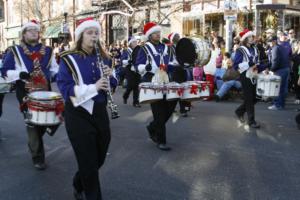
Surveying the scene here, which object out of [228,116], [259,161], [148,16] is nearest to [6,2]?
[148,16]

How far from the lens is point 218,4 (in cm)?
1958

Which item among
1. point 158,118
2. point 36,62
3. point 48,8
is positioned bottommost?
point 158,118

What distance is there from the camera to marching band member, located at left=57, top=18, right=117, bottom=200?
12.9 feet

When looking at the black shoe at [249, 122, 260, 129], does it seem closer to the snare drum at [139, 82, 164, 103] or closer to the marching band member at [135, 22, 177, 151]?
the marching band member at [135, 22, 177, 151]

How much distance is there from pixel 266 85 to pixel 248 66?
51 centimetres

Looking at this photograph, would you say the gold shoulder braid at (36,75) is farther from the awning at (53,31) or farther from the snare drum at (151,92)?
the awning at (53,31)

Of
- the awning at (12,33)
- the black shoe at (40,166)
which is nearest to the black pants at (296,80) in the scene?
the black shoe at (40,166)

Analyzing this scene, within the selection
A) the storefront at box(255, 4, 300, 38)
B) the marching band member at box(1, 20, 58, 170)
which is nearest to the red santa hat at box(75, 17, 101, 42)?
the marching band member at box(1, 20, 58, 170)

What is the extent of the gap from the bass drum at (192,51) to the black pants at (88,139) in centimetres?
278

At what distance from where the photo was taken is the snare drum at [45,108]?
201 inches

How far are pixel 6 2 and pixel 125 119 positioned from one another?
40435mm

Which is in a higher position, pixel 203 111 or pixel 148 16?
pixel 148 16

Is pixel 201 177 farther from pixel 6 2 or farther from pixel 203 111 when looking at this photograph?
pixel 6 2

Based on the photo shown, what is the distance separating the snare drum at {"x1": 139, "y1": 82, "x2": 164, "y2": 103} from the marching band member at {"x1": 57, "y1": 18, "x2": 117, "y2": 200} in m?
2.15
